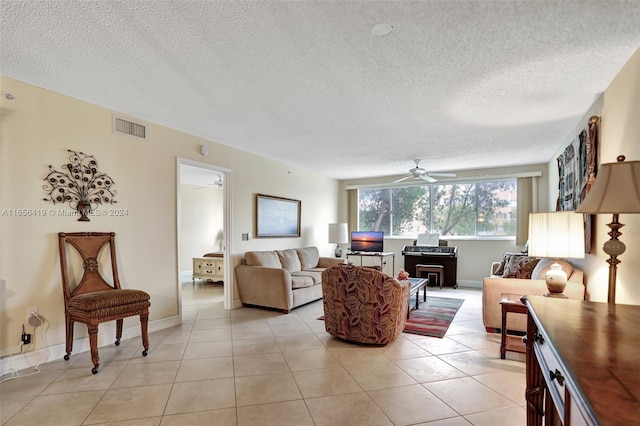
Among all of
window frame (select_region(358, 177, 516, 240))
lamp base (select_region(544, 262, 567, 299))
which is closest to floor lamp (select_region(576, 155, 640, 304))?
lamp base (select_region(544, 262, 567, 299))

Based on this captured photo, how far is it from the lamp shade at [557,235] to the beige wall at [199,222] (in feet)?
24.0

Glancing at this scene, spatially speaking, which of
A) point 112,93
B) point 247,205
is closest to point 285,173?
point 247,205

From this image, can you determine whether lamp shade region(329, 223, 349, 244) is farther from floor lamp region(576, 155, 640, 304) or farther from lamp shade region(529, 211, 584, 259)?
floor lamp region(576, 155, 640, 304)

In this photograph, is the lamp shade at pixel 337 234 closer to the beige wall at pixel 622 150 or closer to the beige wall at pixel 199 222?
the beige wall at pixel 199 222

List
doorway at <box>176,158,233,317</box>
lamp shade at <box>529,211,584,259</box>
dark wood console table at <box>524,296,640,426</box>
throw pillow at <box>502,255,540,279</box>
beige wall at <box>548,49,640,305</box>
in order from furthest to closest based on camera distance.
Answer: doorway at <box>176,158,233,317</box> < throw pillow at <box>502,255,540,279</box> < lamp shade at <box>529,211,584,259</box> < beige wall at <box>548,49,640,305</box> < dark wood console table at <box>524,296,640,426</box>

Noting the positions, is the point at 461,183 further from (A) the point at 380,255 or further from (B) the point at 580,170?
(B) the point at 580,170

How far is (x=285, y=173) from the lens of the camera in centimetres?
622

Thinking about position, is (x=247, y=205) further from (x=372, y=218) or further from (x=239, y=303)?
(x=372, y=218)

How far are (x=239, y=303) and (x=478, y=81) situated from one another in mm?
4260

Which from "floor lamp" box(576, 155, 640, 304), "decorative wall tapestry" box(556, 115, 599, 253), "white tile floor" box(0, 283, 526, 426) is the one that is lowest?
"white tile floor" box(0, 283, 526, 426)

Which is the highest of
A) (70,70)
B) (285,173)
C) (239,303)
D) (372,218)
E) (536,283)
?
(70,70)

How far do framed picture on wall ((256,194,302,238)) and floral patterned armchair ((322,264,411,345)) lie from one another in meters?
2.36

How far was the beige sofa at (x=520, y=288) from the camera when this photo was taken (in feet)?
10.8

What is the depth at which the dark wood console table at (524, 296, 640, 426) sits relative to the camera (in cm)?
68
